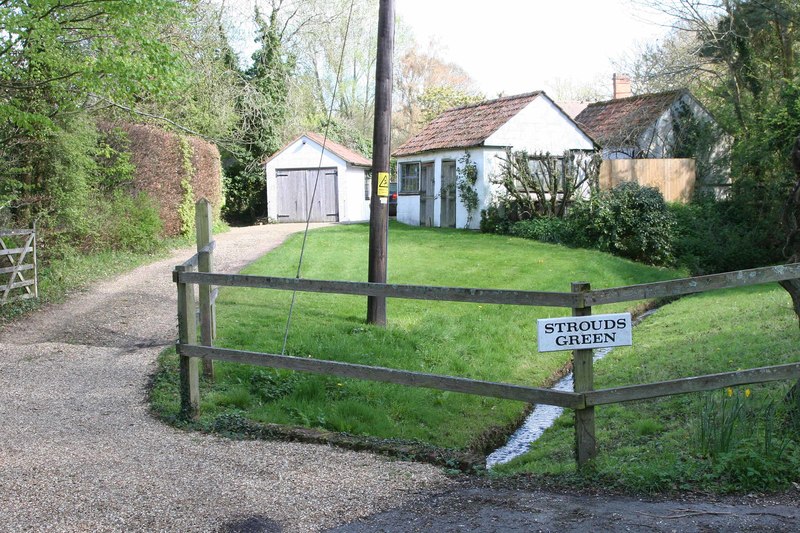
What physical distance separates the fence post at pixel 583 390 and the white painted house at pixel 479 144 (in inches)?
856

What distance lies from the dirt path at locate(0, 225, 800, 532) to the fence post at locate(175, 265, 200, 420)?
0.32 meters

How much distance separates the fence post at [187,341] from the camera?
6988 millimetres

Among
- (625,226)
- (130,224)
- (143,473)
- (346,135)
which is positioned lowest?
(143,473)

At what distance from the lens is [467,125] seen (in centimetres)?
2961

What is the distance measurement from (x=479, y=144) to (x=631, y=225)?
275 inches

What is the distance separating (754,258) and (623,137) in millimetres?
9717

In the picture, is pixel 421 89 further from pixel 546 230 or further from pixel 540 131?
pixel 546 230

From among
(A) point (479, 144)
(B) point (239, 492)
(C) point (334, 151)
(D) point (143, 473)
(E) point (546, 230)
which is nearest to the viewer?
(B) point (239, 492)

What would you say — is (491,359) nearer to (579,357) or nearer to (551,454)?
(551,454)

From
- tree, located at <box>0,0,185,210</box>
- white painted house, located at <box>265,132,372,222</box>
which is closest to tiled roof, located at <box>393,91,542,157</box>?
white painted house, located at <box>265,132,372,222</box>


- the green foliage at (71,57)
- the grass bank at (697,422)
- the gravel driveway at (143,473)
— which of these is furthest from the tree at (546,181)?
the gravel driveway at (143,473)

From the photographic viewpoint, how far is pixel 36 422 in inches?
282

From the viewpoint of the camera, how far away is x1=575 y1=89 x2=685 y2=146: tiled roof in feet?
99.0

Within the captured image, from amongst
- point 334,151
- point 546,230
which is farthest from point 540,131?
point 334,151
